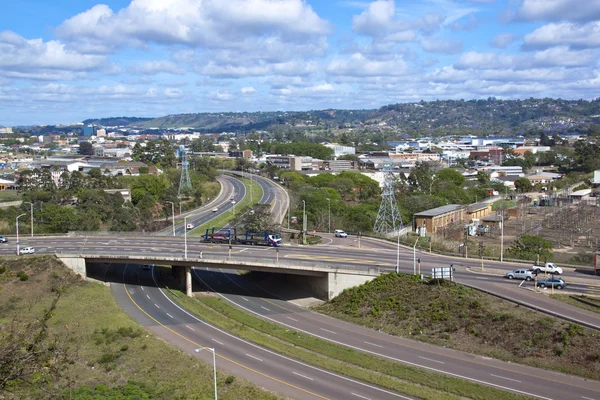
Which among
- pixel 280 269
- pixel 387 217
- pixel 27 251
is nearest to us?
pixel 280 269

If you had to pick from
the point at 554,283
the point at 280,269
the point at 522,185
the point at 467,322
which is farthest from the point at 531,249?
the point at 522,185

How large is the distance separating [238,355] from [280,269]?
1365 cm

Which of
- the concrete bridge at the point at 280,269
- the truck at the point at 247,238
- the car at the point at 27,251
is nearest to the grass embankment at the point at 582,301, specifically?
the concrete bridge at the point at 280,269

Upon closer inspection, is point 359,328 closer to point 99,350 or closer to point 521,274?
point 521,274

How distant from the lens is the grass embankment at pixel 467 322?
30406 millimetres

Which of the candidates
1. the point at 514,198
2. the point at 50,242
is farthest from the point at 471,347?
the point at 514,198

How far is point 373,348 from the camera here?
3334 cm

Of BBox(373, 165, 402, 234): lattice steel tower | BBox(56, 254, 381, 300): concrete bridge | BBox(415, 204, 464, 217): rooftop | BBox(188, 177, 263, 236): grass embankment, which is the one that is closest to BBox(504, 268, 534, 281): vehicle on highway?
BBox(56, 254, 381, 300): concrete bridge

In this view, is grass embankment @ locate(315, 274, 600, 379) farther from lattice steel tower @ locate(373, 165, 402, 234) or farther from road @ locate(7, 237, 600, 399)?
lattice steel tower @ locate(373, 165, 402, 234)

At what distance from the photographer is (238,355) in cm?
3178

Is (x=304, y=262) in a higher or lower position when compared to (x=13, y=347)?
lower

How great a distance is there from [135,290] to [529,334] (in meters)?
30.2

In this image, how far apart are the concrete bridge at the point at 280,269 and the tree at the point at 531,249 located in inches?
635

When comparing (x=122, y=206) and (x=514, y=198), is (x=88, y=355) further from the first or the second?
(x=514, y=198)
